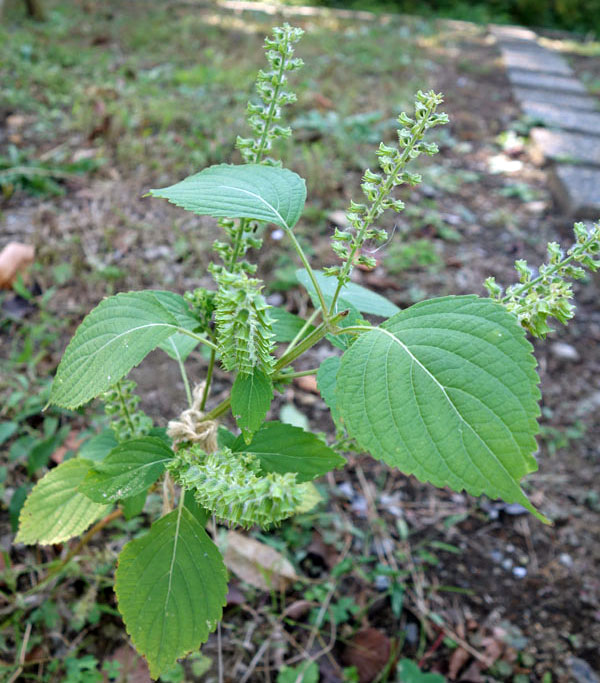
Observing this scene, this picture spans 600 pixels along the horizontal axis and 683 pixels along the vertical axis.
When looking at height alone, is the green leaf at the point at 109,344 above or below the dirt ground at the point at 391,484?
above

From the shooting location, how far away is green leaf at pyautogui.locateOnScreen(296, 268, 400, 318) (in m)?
1.30

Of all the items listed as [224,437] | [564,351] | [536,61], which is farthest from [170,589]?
[536,61]

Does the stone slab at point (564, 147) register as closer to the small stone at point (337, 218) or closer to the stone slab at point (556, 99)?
the stone slab at point (556, 99)

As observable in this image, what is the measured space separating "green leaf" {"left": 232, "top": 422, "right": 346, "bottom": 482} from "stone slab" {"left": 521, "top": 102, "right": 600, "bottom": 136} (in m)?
5.17

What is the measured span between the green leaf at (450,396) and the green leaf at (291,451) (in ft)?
0.67

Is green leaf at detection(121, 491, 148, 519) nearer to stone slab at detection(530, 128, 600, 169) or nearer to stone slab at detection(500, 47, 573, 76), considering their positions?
stone slab at detection(530, 128, 600, 169)

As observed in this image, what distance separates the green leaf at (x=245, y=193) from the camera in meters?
1.07

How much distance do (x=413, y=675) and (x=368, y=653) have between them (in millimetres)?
154

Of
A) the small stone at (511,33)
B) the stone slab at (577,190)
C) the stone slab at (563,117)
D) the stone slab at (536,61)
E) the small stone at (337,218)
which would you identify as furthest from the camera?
the small stone at (511,33)

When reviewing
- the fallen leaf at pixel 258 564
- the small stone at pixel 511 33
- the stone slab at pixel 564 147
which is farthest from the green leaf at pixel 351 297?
the small stone at pixel 511 33

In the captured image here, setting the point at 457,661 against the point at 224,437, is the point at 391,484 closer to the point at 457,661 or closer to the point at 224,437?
the point at 457,661

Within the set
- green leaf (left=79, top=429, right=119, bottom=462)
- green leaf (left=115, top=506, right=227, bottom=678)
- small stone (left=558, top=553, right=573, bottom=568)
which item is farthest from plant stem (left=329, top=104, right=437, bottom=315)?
small stone (left=558, top=553, right=573, bottom=568)

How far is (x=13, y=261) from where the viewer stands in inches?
111

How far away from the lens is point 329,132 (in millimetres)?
4383
